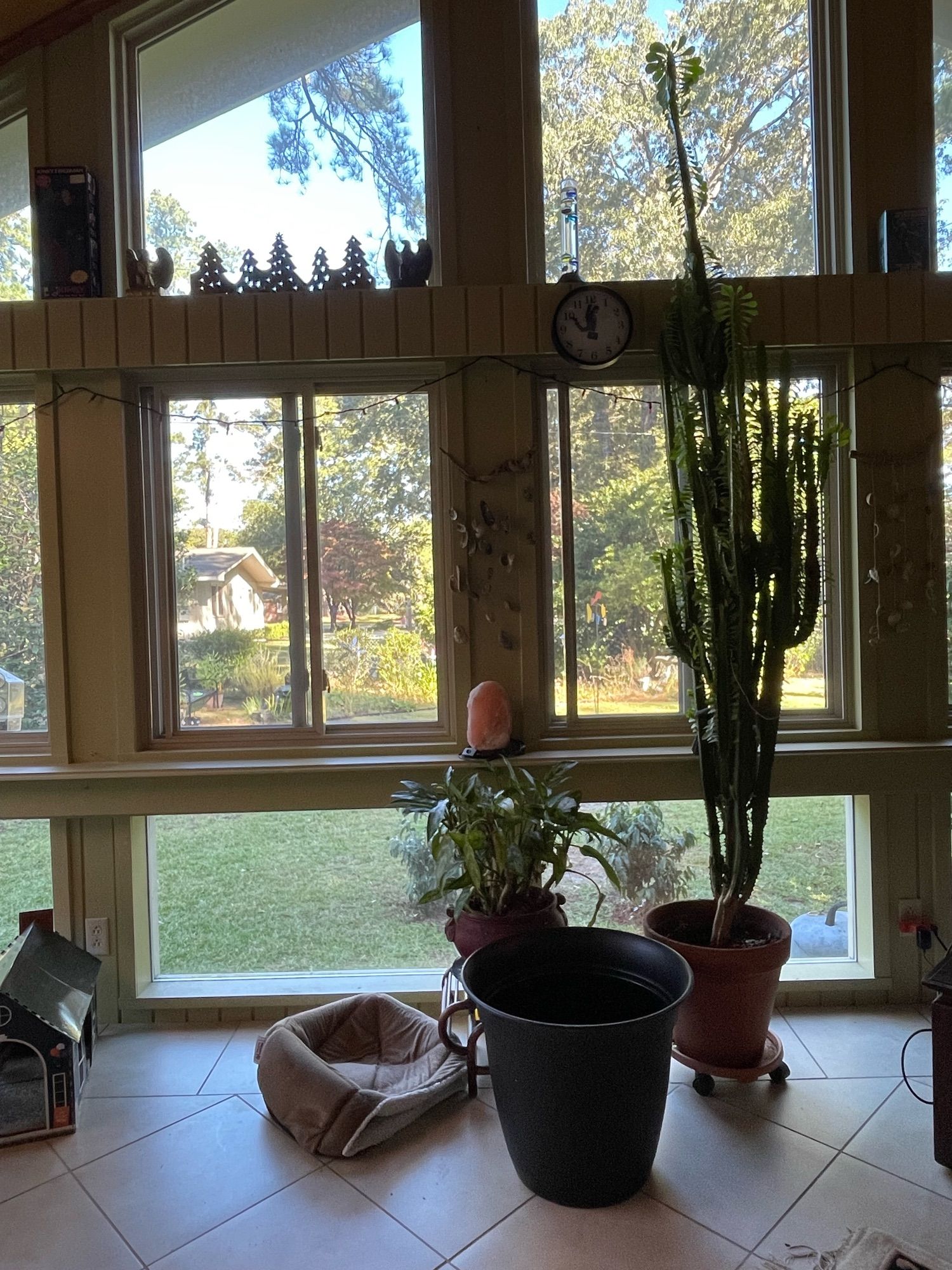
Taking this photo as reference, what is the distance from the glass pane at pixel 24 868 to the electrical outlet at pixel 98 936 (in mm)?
174

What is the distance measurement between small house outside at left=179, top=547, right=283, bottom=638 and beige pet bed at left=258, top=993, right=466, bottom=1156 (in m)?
1.13

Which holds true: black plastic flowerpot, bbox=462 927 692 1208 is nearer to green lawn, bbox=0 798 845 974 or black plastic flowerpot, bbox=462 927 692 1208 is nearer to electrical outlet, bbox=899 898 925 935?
green lawn, bbox=0 798 845 974

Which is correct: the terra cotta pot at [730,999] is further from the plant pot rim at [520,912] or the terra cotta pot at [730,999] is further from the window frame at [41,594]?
the window frame at [41,594]

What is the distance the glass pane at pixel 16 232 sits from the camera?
7.88ft

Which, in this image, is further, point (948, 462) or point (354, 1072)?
point (948, 462)

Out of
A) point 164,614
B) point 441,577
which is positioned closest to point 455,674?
point 441,577

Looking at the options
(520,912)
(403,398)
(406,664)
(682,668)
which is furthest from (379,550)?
(520,912)

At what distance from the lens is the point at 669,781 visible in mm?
2262

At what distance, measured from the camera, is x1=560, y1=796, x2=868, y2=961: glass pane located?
2.44 m

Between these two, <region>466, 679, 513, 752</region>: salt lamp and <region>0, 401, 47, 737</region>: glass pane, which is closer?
<region>466, 679, 513, 752</region>: salt lamp

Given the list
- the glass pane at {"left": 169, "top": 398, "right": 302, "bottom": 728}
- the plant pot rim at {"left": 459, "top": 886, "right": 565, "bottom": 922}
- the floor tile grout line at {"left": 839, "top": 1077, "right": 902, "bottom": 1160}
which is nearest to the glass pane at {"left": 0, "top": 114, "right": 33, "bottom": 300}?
A: the glass pane at {"left": 169, "top": 398, "right": 302, "bottom": 728}

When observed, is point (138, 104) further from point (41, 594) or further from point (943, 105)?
point (943, 105)

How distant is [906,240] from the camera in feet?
7.32

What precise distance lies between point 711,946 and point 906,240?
6.59 ft
